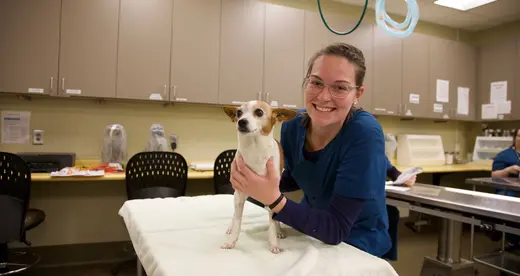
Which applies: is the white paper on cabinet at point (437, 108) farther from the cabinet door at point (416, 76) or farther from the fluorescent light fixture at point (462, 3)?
the fluorescent light fixture at point (462, 3)

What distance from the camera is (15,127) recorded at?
288 cm

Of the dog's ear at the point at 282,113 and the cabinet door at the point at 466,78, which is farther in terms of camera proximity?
the cabinet door at the point at 466,78

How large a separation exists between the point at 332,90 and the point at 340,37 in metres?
3.05

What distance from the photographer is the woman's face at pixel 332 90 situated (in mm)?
1032

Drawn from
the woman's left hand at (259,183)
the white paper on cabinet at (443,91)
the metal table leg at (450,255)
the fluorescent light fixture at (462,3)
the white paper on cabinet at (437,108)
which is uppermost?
the fluorescent light fixture at (462,3)

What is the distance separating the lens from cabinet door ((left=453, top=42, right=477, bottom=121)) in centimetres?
463

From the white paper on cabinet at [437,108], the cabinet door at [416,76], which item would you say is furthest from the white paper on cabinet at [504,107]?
the cabinet door at [416,76]

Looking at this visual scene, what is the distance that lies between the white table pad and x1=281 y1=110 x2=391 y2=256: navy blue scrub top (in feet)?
0.44

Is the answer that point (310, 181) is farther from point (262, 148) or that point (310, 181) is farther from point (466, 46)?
point (466, 46)

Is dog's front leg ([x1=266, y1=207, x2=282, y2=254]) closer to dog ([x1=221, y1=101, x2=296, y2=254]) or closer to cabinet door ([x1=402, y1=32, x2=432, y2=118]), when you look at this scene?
dog ([x1=221, y1=101, x2=296, y2=254])

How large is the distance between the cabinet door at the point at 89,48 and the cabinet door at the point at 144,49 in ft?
0.21

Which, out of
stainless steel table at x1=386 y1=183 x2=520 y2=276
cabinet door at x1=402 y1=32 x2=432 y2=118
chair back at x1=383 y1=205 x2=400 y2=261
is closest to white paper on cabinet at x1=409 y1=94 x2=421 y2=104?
cabinet door at x1=402 y1=32 x2=432 y2=118

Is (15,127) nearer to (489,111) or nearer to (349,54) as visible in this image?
(349,54)

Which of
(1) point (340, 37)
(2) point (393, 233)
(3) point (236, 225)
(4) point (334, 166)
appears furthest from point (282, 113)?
(1) point (340, 37)
